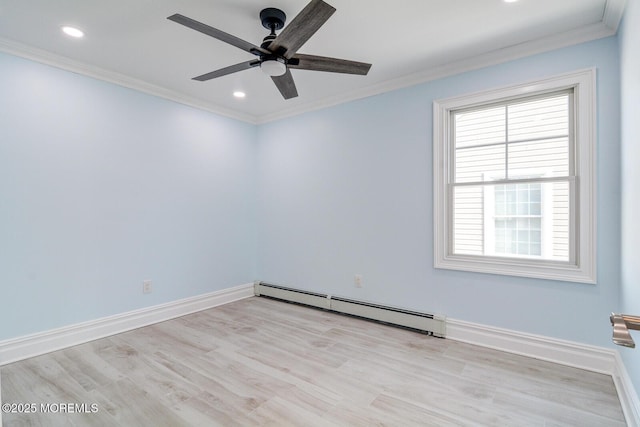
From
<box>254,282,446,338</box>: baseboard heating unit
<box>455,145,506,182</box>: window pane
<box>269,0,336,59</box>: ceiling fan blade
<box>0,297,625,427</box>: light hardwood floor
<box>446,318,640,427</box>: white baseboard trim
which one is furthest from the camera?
<box>254,282,446,338</box>: baseboard heating unit

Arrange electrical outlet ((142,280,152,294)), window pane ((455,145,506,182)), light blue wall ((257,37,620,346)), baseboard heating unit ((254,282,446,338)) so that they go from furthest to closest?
1. electrical outlet ((142,280,152,294))
2. baseboard heating unit ((254,282,446,338))
3. window pane ((455,145,506,182))
4. light blue wall ((257,37,620,346))

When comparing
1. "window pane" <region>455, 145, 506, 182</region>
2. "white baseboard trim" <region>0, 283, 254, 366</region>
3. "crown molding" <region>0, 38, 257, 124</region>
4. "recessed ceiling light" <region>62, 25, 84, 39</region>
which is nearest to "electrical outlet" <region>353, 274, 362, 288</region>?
"window pane" <region>455, 145, 506, 182</region>

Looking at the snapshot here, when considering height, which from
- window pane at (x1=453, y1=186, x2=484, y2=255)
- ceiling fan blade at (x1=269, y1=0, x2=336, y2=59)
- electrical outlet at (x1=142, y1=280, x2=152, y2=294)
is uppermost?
ceiling fan blade at (x1=269, y1=0, x2=336, y2=59)

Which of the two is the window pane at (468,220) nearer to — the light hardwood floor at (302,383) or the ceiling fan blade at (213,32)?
the light hardwood floor at (302,383)

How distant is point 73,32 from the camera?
2.43 m

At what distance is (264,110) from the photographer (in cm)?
431

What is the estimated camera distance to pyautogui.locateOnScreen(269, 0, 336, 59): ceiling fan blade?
1586 mm

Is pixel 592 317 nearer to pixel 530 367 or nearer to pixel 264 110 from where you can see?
pixel 530 367

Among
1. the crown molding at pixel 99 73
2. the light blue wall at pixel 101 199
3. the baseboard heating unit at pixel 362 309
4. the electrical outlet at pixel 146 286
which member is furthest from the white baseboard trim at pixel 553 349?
the crown molding at pixel 99 73

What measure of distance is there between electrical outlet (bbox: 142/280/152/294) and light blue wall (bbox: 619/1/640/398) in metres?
3.96

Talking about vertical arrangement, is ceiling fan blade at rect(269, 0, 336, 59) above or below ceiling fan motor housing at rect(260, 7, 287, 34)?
below

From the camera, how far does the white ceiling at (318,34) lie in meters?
2.13

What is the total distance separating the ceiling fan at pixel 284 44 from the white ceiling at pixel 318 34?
0.59 ft

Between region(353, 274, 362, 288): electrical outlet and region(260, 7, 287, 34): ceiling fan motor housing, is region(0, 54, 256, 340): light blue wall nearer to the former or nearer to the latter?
region(353, 274, 362, 288): electrical outlet
